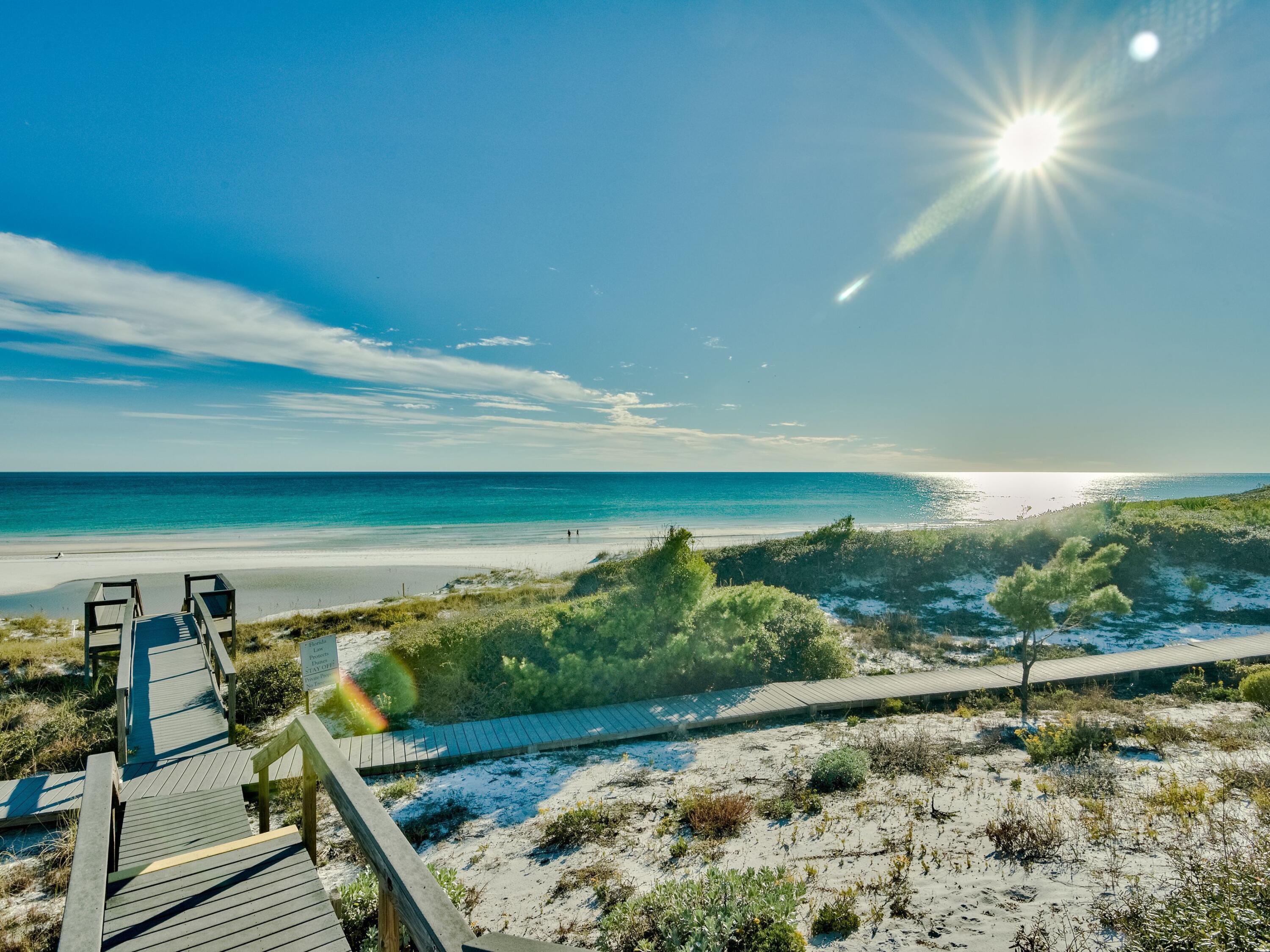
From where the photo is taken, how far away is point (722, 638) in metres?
12.7

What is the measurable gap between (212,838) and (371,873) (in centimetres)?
150

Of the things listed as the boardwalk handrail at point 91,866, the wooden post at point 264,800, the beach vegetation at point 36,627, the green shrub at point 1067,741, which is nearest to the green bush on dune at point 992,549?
the green shrub at point 1067,741

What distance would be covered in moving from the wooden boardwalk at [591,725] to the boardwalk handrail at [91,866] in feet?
11.7

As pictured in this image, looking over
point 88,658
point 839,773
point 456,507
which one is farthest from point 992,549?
point 456,507

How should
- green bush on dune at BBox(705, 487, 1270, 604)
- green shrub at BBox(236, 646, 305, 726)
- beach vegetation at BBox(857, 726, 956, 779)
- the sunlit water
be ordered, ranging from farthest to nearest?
the sunlit water, green bush on dune at BBox(705, 487, 1270, 604), green shrub at BBox(236, 646, 305, 726), beach vegetation at BBox(857, 726, 956, 779)

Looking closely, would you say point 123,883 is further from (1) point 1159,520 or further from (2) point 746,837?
(1) point 1159,520

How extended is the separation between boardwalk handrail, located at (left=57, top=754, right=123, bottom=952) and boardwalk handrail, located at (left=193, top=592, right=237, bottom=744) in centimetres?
585

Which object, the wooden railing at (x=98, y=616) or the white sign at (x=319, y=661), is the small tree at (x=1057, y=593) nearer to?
the white sign at (x=319, y=661)

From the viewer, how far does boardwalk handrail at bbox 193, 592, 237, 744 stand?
949 centimetres

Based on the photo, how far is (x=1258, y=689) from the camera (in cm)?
1080

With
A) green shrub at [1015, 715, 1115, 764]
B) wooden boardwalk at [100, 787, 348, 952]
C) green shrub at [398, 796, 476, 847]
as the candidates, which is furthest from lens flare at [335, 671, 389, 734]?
green shrub at [1015, 715, 1115, 764]

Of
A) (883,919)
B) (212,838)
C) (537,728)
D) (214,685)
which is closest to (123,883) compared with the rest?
(212,838)

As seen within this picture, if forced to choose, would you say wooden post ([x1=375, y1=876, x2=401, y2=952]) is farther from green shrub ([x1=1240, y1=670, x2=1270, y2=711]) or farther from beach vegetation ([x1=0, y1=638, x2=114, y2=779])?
green shrub ([x1=1240, y1=670, x2=1270, y2=711])

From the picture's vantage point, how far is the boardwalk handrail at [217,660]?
9.49 meters
